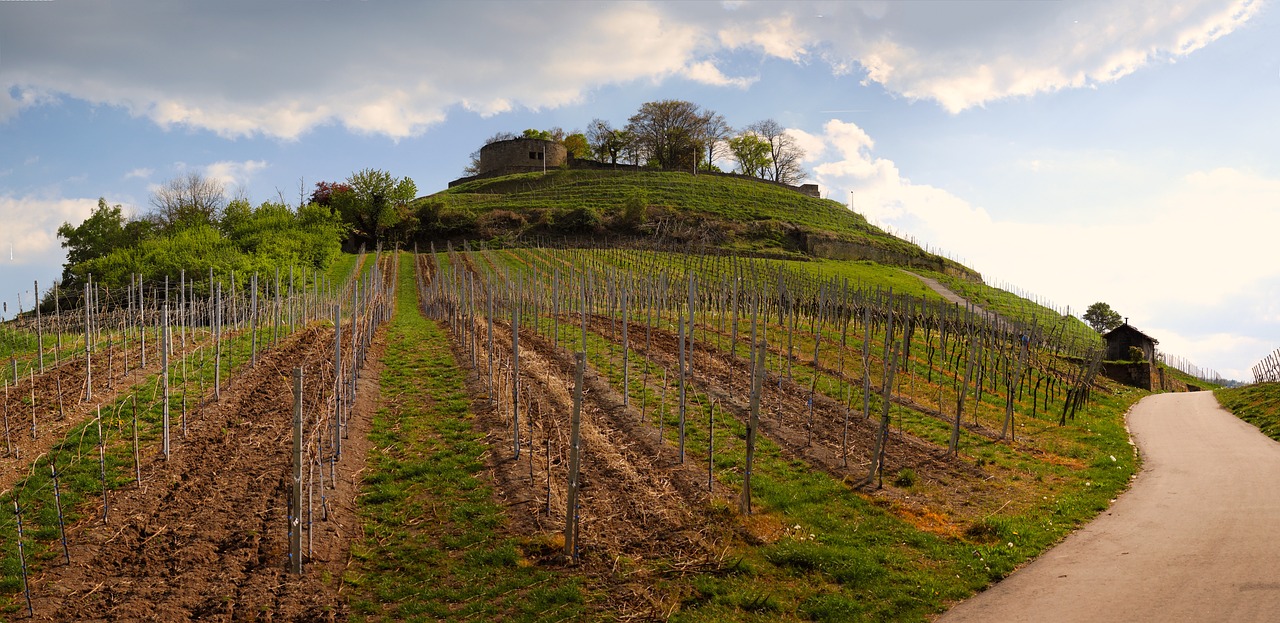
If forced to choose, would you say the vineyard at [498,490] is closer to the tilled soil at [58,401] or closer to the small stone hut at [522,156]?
the tilled soil at [58,401]

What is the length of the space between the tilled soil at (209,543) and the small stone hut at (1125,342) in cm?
5094

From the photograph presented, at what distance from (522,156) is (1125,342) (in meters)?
73.8

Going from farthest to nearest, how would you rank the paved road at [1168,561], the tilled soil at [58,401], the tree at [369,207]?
the tree at [369,207] → the tilled soil at [58,401] → the paved road at [1168,561]

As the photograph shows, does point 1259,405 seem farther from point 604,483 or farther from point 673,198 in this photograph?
point 673,198

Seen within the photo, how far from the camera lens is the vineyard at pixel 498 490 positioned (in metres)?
9.11

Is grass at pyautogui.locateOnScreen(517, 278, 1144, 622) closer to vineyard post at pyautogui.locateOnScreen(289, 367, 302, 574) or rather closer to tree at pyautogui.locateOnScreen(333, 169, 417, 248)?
vineyard post at pyautogui.locateOnScreen(289, 367, 302, 574)

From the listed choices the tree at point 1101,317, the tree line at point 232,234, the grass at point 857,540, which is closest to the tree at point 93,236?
the tree line at point 232,234

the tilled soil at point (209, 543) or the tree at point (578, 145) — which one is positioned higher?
the tree at point (578, 145)

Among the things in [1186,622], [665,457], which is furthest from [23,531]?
[1186,622]

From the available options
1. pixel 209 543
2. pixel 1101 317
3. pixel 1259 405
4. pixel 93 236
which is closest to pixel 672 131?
pixel 1101 317

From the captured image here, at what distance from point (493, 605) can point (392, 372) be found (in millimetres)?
12515

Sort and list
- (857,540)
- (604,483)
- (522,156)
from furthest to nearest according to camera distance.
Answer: (522,156), (604,483), (857,540)

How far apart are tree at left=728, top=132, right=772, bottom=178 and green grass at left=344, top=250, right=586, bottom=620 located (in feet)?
332

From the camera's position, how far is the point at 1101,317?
264 feet
